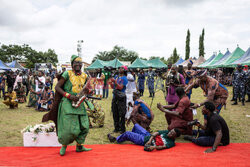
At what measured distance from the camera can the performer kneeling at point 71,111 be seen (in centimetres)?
351

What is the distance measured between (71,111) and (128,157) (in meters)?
1.26

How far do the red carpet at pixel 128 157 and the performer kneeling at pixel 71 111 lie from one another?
12.7 inches

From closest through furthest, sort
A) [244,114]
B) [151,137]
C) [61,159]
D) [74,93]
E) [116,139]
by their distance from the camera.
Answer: [61,159]
[74,93]
[151,137]
[116,139]
[244,114]

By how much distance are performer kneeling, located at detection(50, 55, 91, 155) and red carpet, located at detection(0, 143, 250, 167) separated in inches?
12.7

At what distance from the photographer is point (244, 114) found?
783cm

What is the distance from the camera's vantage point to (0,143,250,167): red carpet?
313 centimetres

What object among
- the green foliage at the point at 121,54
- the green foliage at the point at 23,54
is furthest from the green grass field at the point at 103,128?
the green foliage at the point at 121,54

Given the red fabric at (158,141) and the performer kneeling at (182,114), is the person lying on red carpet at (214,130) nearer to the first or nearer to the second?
the performer kneeling at (182,114)

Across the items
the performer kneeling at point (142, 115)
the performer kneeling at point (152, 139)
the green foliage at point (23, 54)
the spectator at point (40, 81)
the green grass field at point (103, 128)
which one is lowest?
the green grass field at point (103, 128)

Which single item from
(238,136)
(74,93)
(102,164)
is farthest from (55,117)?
(238,136)

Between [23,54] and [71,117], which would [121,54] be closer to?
[23,54]

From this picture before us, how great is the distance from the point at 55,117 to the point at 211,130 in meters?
3.09

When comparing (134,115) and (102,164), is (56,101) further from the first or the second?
(134,115)

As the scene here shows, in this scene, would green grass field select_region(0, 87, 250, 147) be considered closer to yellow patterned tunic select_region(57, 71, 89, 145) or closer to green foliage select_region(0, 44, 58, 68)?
yellow patterned tunic select_region(57, 71, 89, 145)
